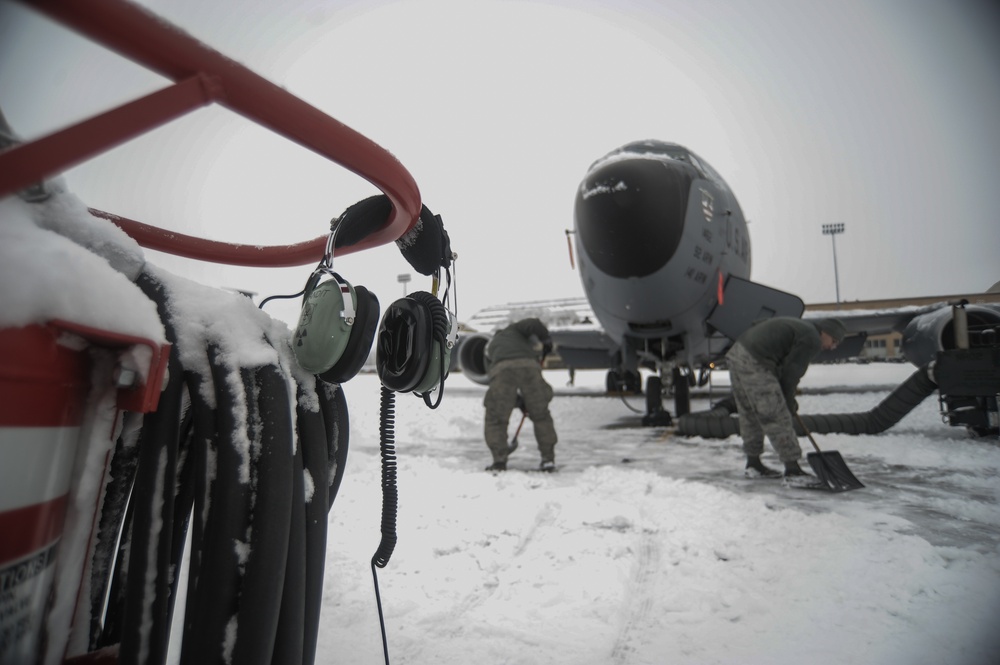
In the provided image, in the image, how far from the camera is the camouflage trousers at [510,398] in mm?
4402

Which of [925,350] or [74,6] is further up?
[925,350]

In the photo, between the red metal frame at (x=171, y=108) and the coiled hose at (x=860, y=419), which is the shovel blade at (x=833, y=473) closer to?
the coiled hose at (x=860, y=419)

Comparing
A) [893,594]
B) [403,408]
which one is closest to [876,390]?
[403,408]

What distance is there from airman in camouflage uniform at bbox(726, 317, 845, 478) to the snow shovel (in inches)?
8.7

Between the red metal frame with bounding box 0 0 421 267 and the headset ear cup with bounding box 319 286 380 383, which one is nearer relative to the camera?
the red metal frame with bounding box 0 0 421 267

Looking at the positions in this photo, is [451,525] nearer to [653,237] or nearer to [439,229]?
[439,229]

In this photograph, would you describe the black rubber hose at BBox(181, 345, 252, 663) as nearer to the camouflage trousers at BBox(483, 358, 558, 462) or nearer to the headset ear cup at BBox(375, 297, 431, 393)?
the headset ear cup at BBox(375, 297, 431, 393)

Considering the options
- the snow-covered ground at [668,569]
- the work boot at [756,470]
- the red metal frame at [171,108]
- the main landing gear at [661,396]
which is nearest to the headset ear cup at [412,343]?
the red metal frame at [171,108]

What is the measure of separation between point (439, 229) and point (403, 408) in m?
7.65

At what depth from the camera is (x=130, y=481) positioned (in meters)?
0.77

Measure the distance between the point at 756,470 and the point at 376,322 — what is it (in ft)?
13.3

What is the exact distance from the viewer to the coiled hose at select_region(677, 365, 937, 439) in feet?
17.7

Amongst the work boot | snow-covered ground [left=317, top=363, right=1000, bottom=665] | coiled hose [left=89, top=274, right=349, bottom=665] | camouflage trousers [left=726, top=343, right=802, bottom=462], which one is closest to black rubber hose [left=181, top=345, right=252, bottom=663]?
coiled hose [left=89, top=274, right=349, bottom=665]

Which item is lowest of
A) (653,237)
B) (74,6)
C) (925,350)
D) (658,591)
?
(658,591)
